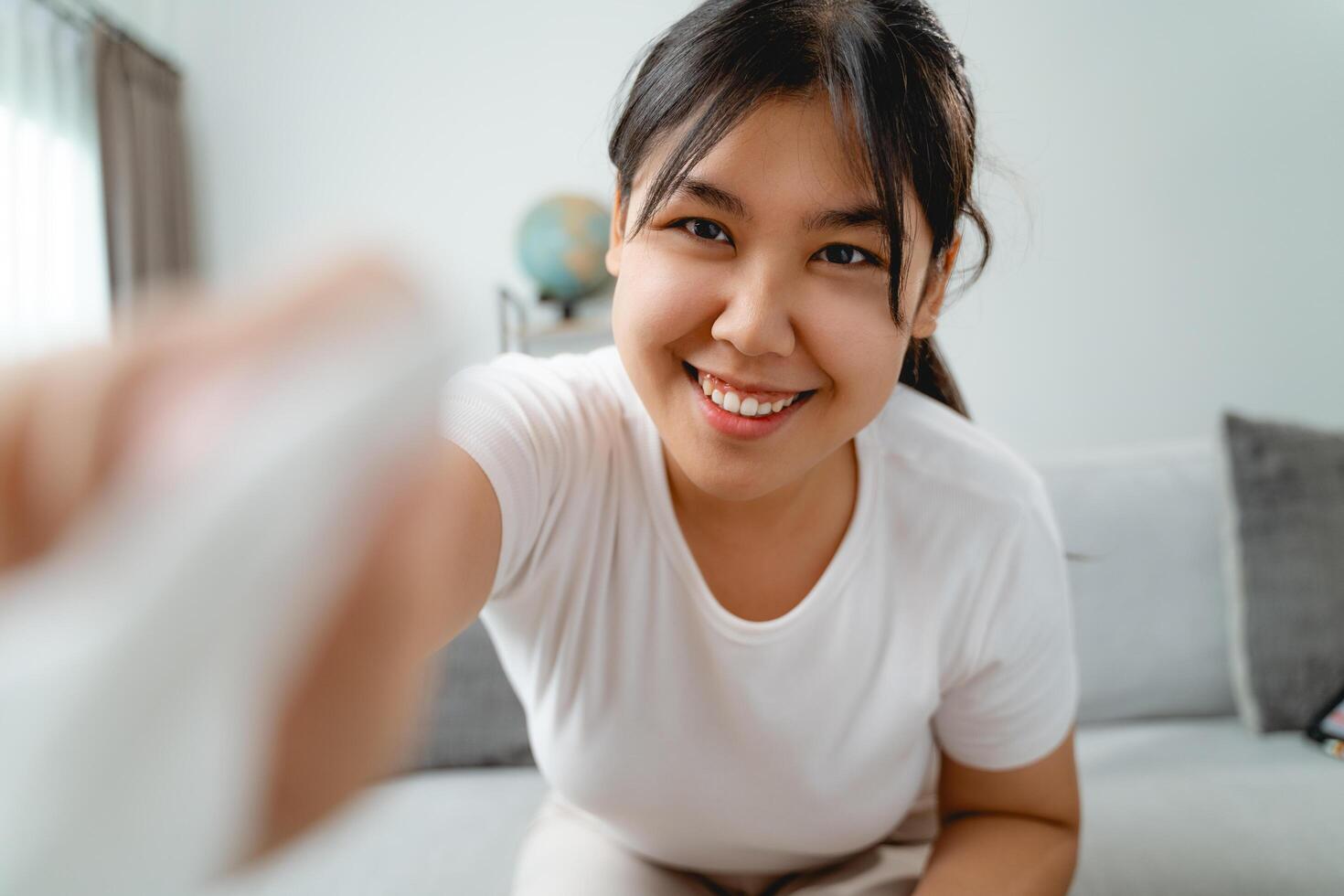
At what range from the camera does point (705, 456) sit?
2.13 ft

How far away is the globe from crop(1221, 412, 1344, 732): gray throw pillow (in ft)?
5.70

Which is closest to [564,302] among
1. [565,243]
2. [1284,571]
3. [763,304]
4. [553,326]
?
[553,326]

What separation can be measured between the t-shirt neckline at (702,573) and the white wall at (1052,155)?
181cm

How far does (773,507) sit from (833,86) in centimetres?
35

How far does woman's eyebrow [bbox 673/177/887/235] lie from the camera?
0.59 metres

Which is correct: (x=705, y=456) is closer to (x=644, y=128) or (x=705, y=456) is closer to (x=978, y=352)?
(x=644, y=128)

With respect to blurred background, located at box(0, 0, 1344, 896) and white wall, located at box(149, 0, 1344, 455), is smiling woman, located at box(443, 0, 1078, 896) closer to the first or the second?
blurred background, located at box(0, 0, 1344, 896)

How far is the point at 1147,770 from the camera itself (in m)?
1.32

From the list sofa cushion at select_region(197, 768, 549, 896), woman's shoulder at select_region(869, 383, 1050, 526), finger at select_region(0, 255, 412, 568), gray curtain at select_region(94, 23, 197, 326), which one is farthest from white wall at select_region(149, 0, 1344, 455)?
finger at select_region(0, 255, 412, 568)

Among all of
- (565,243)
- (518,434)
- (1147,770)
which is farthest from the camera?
(565,243)

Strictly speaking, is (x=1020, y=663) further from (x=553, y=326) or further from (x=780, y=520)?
(x=553, y=326)

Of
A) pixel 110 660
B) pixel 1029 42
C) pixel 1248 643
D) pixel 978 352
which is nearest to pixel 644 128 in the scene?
pixel 110 660

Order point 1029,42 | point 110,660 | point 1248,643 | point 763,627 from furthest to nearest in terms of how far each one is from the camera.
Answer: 1. point 1029,42
2. point 1248,643
3. point 763,627
4. point 110,660

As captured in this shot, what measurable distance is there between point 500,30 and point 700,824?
8.65 feet
